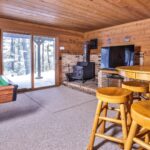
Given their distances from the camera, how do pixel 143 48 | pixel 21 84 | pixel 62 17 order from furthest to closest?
pixel 21 84 < pixel 143 48 < pixel 62 17

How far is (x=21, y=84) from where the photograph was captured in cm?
499

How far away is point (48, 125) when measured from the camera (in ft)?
7.71

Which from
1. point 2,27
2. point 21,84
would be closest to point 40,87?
point 21,84

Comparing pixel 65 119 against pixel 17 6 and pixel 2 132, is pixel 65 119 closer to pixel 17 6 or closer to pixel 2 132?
pixel 2 132

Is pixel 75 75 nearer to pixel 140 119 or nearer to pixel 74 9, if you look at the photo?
pixel 74 9

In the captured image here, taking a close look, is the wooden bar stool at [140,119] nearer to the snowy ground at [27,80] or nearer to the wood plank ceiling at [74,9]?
the wood plank ceiling at [74,9]

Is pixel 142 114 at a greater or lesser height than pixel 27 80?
greater

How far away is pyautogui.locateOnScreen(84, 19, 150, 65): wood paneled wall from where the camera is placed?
4.14m

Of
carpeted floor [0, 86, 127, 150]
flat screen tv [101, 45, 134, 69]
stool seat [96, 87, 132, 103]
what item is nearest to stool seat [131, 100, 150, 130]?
stool seat [96, 87, 132, 103]

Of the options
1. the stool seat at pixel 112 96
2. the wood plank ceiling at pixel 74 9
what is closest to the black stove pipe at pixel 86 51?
the wood plank ceiling at pixel 74 9

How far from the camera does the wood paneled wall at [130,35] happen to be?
13.6 feet

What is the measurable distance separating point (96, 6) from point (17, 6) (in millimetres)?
1705

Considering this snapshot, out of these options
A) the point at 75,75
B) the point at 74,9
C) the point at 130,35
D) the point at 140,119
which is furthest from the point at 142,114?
the point at 75,75

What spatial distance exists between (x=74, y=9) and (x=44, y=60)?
286 cm
